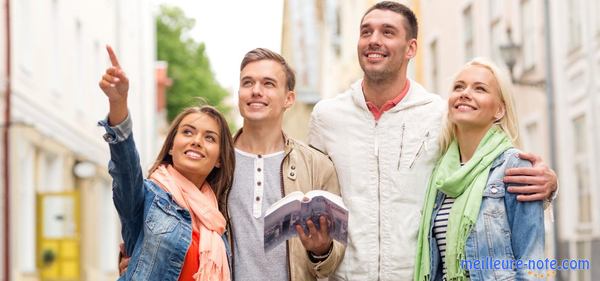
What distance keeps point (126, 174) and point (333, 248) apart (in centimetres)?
96

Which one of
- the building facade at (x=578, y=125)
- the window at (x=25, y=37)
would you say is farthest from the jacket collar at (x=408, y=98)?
the window at (x=25, y=37)

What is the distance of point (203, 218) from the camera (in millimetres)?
5281

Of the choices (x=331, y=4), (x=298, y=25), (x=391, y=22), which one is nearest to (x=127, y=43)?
(x=331, y=4)

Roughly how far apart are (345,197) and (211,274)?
858mm

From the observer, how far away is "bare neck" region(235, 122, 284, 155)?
226 inches

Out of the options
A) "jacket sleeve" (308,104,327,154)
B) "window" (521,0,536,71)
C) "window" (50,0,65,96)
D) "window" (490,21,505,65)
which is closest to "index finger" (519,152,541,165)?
"jacket sleeve" (308,104,327,154)

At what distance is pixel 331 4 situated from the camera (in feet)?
138

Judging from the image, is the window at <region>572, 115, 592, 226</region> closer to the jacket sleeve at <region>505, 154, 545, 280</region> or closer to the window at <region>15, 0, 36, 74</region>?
the window at <region>15, 0, 36, 74</region>

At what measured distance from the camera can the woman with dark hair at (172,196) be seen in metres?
5.10

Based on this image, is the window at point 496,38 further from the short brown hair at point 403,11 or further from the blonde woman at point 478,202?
the blonde woman at point 478,202

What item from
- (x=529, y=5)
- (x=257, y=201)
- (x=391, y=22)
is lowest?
(x=257, y=201)

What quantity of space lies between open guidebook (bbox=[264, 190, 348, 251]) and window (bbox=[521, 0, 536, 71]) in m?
15.1

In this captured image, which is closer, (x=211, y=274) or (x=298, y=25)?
(x=211, y=274)

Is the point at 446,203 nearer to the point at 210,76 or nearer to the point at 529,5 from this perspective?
the point at 529,5
